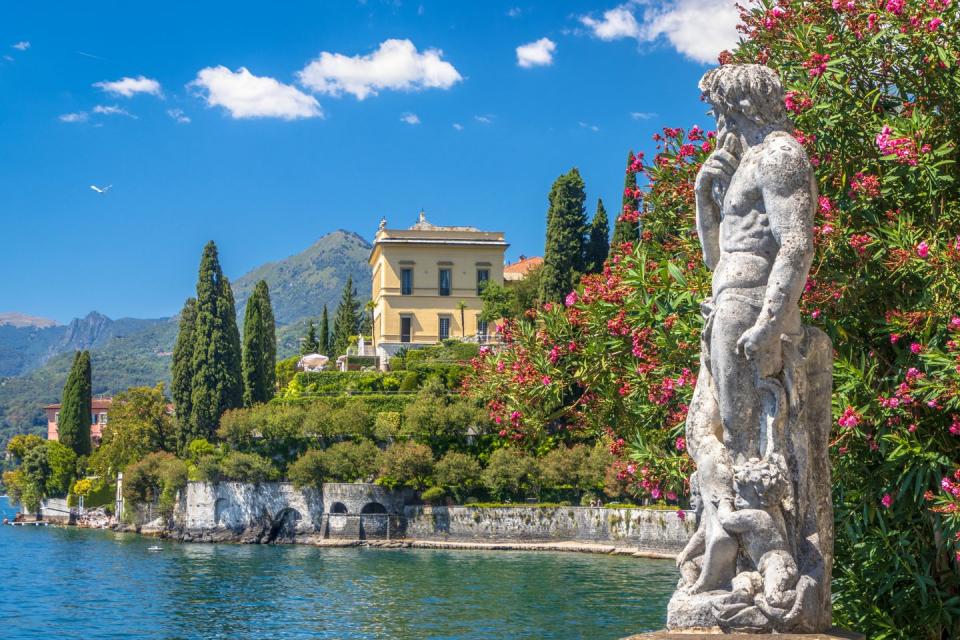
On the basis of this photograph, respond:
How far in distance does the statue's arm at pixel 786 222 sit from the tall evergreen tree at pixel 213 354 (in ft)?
169

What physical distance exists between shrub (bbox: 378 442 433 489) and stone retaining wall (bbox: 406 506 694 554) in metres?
1.29

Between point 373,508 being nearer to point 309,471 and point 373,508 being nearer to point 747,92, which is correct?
point 309,471

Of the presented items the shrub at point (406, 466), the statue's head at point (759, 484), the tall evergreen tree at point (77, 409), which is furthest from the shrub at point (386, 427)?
the statue's head at point (759, 484)

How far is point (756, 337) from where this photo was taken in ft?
19.7

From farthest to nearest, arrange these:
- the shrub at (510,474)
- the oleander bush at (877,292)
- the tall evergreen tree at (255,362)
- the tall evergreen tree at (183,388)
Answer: the tall evergreen tree at (255,362) < the tall evergreen tree at (183,388) < the shrub at (510,474) < the oleander bush at (877,292)

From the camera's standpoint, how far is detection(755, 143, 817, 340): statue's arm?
5996mm

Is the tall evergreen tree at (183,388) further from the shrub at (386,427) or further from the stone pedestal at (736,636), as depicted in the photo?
the stone pedestal at (736,636)

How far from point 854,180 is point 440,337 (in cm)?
6031

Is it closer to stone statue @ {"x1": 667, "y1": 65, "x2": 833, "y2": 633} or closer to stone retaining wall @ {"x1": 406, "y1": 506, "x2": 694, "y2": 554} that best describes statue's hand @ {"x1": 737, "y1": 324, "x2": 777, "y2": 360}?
stone statue @ {"x1": 667, "y1": 65, "x2": 833, "y2": 633}

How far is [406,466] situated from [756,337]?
145 ft

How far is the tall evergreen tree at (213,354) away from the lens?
184ft

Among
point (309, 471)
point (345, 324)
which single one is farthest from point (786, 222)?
point (345, 324)

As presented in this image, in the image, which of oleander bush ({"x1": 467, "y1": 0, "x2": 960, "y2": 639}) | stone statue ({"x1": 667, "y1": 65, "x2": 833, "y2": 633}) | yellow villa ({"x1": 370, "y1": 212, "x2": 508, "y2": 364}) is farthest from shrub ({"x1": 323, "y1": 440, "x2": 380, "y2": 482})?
stone statue ({"x1": 667, "y1": 65, "x2": 833, "y2": 633})

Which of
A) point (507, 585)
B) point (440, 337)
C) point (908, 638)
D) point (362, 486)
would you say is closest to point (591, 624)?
point (507, 585)
